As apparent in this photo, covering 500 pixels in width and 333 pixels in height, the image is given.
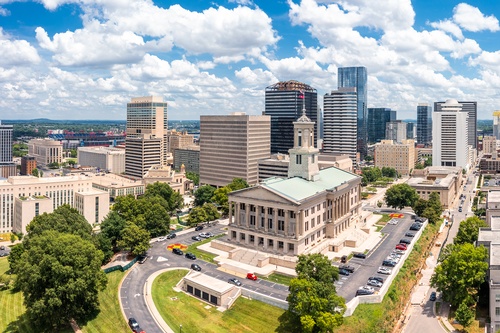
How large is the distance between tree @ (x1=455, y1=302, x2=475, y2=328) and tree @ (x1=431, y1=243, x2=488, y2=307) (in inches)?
146

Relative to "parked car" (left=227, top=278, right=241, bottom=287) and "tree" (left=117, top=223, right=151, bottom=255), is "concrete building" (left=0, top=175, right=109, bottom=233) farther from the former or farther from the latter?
"parked car" (left=227, top=278, right=241, bottom=287)

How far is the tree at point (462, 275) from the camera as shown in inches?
3418

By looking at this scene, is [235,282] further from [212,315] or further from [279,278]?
[212,315]

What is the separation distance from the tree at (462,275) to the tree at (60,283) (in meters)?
68.4

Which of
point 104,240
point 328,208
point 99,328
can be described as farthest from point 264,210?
point 99,328

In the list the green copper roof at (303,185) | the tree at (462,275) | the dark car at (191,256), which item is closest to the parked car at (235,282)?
the dark car at (191,256)

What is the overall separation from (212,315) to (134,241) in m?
37.8

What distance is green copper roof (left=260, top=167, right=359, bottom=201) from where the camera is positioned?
119m

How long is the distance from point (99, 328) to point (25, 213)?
8118cm

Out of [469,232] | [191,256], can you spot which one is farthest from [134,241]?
[469,232]

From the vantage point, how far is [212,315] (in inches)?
3378

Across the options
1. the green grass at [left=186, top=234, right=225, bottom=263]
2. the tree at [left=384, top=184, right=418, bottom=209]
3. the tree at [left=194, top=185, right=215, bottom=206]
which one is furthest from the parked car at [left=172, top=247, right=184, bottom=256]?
the tree at [left=384, top=184, right=418, bottom=209]

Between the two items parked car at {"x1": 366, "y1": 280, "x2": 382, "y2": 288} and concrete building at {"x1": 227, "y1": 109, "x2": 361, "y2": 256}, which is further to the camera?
concrete building at {"x1": 227, "y1": 109, "x2": 361, "y2": 256}

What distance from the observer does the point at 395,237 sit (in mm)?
136000
